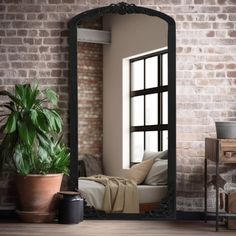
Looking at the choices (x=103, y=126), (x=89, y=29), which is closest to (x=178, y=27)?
(x=89, y=29)

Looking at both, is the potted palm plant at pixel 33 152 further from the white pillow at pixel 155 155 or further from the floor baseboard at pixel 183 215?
the white pillow at pixel 155 155

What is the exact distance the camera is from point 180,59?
17.9ft

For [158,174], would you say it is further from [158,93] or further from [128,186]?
[158,93]

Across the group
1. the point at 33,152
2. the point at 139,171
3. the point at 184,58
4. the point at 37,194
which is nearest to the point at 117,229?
the point at 139,171

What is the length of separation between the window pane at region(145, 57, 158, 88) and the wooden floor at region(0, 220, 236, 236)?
1491 millimetres

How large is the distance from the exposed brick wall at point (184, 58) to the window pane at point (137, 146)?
16.2 inches

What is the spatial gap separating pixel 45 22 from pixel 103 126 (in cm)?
133

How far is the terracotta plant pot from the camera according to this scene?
507cm

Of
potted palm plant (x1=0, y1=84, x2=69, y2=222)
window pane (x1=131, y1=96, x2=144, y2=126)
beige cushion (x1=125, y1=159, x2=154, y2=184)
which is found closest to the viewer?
potted palm plant (x1=0, y1=84, x2=69, y2=222)

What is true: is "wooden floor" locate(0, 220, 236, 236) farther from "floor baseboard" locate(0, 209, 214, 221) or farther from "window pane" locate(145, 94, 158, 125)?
"window pane" locate(145, 94, 158, 125)

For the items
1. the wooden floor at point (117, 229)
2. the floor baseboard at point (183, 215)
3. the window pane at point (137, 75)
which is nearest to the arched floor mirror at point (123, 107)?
the window pane at point (137, 75)

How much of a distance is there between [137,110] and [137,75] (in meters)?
0.38

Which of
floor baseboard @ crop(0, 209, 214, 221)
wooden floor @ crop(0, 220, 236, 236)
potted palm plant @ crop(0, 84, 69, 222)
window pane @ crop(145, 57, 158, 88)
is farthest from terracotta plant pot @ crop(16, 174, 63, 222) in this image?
window pane @ crop(145, 57, 158, 88)

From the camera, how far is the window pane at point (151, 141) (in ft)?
17.7
